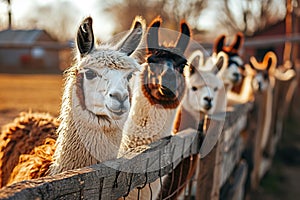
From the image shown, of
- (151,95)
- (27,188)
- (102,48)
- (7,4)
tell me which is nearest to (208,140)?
(151,95)

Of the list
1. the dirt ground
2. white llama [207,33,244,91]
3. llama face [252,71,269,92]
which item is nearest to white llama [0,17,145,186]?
white llama [207,33,244,91]

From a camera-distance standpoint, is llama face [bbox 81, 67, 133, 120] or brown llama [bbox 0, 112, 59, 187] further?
brown llama [bbox 0, 112, 59, 187]

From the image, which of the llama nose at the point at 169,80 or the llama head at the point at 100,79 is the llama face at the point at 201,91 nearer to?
the llama nose at the point at 169,80

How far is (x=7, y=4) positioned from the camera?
512cm

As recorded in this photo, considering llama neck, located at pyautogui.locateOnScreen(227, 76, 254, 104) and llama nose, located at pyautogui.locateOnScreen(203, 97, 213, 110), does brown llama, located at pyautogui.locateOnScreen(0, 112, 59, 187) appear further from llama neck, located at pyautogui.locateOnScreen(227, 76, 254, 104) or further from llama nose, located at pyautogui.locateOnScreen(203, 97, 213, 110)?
llama neck, located at pyautogui.locateOnScreen(227, 76, 254, 104)

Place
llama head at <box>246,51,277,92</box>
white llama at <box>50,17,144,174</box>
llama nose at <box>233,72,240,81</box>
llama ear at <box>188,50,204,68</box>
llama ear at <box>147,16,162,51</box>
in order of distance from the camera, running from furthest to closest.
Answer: llama head at <box>246,51,277,92</box> < llama nose at <box>233,72,240,81</box> < llama ear at <box>188,50,204,68</box> < llama ear at <box>147,16,162,51</box> < white llama at <box>50,17,144,174</box>

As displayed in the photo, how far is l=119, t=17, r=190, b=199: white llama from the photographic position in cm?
A: 302

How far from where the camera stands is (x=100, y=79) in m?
2.17

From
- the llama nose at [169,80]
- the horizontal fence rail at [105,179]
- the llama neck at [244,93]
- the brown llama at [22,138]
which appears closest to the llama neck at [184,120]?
the llama nose at [169,80]

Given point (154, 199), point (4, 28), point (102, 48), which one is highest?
point (4, 28)

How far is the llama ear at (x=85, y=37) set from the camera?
2.18 m

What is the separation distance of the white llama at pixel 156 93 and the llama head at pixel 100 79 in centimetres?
73

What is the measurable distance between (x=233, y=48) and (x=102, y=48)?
4.32 meters

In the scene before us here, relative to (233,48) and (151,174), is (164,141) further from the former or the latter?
(233,48)
